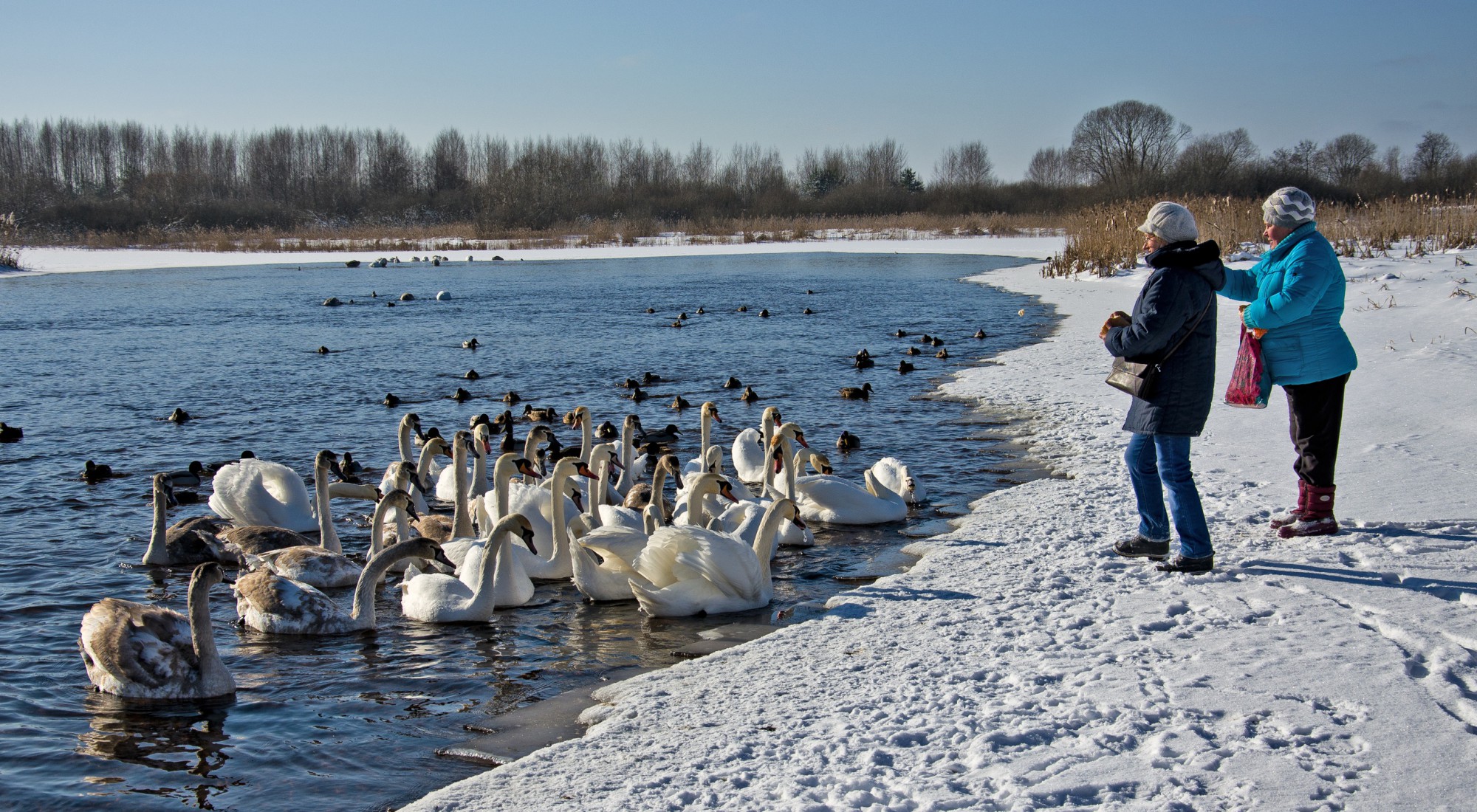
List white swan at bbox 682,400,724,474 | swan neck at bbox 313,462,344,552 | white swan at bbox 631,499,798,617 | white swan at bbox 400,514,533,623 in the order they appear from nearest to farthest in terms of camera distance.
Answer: white swan at bbox 631,499,798,617
white swan at bbox 400,514,533,623
swan neck at bbox 313,462,344,552
white swan at bbox 682,400,724,474

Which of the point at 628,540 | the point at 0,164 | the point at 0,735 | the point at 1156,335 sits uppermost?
the point at 0,164

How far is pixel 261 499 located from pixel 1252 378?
692 cm

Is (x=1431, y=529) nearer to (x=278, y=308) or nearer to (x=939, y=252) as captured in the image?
(x=278, y=308)

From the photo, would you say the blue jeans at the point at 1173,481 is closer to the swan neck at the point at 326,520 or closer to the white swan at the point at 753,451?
the white swan at the point at 753,451

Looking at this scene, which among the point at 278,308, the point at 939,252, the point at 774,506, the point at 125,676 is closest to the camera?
the point at 125,676

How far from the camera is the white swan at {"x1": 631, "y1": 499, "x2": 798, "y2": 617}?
6.17 meters

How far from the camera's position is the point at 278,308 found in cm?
2755

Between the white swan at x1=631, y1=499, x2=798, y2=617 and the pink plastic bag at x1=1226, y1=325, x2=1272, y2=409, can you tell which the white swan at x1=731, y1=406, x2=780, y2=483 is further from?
the pink plastic bag at x1=1226, y1=325, x2=1272, y2=409

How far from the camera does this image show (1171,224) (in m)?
5.27

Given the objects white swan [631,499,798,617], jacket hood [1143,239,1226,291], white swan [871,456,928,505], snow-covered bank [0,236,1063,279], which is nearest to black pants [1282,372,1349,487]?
jacket hood [1143,239,1226,291]

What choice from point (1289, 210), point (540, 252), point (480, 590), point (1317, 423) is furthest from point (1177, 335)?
point (540, 252)

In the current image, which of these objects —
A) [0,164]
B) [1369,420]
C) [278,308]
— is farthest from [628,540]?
[0,164]

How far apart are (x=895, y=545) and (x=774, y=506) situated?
1.29 metres

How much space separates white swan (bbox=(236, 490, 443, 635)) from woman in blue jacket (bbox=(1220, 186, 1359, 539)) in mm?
4724
